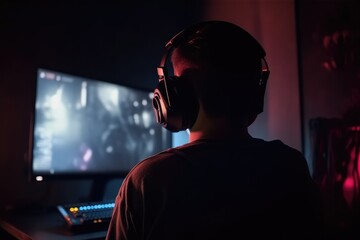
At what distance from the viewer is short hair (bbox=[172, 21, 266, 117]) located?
62 cm

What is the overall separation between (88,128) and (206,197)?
87 cm

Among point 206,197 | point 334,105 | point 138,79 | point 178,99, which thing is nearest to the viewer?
point 206,197

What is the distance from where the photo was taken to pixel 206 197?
1.74 feet

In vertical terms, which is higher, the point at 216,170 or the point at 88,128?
the point at 88,128

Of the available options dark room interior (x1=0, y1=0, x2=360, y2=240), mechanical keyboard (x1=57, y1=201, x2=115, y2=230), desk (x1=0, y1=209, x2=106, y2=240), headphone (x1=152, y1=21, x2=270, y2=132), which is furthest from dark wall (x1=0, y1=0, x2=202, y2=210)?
headphone (x1=152, y1=21, x2=270, y2=132)

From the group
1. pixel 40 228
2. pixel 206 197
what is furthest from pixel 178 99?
pixel 40 228

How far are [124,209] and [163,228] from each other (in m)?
0.08

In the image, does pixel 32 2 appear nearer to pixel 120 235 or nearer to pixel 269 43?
pixel 269 43

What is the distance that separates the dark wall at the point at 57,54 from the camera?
4.42 ft

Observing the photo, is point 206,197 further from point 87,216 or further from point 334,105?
point 334,105

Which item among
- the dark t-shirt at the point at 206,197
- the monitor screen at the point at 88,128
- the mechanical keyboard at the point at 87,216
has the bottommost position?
the mechanical keyboard at the point at 87,216

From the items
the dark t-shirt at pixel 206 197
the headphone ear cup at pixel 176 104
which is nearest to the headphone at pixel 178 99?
the headphone ear cup at pixel 176 104

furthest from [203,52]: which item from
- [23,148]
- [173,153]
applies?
[23,148]

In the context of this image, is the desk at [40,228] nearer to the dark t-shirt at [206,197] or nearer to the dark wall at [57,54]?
the dark wall at [57,54]
